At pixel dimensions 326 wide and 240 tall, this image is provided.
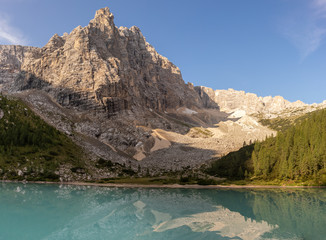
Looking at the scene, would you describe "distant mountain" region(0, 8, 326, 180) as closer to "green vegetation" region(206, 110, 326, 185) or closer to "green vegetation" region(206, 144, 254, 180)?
"green vegetation" region(206, 144, 254, 180)

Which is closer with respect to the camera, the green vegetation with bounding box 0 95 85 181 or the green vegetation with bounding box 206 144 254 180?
the green vegetation with bounding box 0 95 85 181

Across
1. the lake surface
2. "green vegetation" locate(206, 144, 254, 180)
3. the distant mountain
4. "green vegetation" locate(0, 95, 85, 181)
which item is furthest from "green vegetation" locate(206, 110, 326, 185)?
"green vegetation" locate(0, 95, 85, 181)

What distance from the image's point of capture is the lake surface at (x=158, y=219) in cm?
2333

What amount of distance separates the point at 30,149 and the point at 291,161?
3369 inches

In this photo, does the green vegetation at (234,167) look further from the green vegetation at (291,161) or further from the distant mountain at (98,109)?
the distant mountain at (98,109)

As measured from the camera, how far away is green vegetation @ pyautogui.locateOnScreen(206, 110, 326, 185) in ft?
218

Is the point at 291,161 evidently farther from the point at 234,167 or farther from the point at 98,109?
the point at 98,109

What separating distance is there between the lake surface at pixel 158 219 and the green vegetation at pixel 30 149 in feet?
96.2

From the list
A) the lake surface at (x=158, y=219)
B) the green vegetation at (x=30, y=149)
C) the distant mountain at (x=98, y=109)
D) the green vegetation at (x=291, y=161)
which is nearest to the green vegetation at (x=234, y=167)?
the green vegetation at (x=291, y=161)

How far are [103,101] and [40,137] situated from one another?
254 feet

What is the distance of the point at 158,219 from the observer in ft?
94.9

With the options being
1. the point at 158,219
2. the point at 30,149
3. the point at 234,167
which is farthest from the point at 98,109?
the point at 158,219

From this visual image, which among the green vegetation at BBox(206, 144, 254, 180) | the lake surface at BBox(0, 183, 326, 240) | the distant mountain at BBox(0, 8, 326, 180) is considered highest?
the distant mountain at BBox(0, 8, 326, 180)

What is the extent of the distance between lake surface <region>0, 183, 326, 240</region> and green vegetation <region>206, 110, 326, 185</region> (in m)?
29.1
